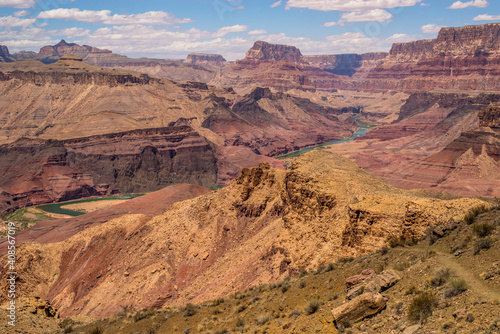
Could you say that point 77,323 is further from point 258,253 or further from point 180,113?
point 180,113

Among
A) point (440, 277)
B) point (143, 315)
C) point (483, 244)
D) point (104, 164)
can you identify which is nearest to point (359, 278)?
point (440, 277)

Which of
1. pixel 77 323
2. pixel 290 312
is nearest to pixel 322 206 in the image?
pixel 290 312

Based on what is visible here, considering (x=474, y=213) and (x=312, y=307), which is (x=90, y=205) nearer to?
(x=312, y=307)

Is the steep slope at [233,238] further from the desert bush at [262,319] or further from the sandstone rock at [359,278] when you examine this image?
the desert bush at [262,319]

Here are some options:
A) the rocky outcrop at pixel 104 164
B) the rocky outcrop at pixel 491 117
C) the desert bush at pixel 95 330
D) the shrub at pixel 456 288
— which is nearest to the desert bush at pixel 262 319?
the shrub at pixel 456 288

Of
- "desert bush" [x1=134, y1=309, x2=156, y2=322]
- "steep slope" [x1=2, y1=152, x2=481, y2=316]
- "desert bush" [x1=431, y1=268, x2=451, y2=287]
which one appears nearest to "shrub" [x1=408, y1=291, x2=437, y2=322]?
"desert bush" [x1=431, y1=268, x2=451, y2=287]
